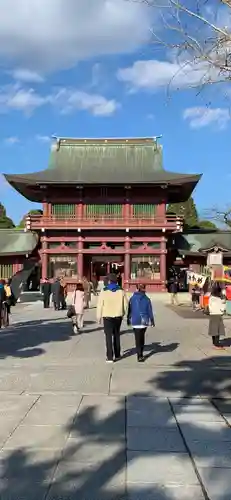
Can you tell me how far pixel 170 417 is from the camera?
6.01 meters

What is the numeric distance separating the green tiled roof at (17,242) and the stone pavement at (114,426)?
35.4m

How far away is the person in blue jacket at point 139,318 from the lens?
10148mm

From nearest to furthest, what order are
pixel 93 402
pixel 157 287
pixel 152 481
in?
pixel 152 481
pixel 93 402
pixel 157 287

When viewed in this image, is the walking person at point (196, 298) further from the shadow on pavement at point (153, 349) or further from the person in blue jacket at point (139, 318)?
the person in blue jacket at point (139, 318)

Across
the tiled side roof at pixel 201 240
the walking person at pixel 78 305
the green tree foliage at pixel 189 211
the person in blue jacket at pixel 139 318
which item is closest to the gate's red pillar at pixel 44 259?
the tiled side roof at pixel 201 240

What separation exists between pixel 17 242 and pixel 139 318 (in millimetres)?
38155

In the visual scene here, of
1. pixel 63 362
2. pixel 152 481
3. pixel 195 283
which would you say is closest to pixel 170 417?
pixel 152 481

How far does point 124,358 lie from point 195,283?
1827 cm

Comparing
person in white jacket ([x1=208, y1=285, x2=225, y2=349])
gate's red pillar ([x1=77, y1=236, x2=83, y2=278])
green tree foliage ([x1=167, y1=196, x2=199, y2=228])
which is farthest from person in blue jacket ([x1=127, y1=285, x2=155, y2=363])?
green tree foliage ([x1=167, y1=196, x2=199, y2=228])

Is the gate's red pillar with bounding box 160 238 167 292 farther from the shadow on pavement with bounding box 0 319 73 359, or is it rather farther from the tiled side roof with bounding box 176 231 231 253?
the shadow on pavement with bounding box 0 319 73 359

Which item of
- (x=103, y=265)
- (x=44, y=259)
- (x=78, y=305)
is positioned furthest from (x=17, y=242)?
(x=78, y=305)

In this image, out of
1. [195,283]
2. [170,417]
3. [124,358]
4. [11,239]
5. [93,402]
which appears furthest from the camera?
[11,239]

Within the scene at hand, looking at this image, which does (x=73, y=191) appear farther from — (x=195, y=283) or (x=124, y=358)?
(x=124, y=358)

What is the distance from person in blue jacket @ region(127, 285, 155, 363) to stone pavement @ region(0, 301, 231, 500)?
0.34 m
